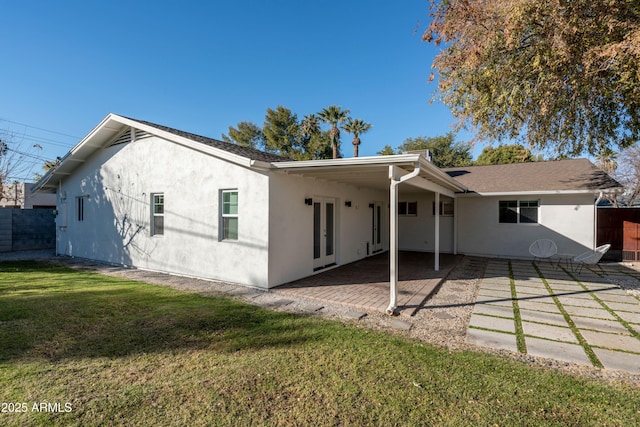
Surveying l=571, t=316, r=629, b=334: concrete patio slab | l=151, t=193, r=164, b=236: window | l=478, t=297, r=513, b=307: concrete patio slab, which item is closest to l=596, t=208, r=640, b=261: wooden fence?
l=478, t=297, r=513, b=307: concrete patio slab

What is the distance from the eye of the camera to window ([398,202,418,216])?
1409 centimetres

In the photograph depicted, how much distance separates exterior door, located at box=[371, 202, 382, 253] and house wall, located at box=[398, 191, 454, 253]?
1.68 m

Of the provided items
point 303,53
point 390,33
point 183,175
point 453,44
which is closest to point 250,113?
point 303,53

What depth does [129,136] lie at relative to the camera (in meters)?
9.45

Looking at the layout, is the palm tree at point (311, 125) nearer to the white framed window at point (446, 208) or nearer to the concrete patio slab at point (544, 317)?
the white framed window at point (446, 208)

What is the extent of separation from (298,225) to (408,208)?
8.14m

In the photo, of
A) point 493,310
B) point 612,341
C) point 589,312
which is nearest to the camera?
point 612,341

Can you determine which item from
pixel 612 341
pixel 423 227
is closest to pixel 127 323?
pixel 612 341

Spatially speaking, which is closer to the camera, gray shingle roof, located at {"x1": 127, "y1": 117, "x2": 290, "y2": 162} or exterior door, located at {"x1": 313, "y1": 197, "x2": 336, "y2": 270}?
gray shingle roof, located at {"x1": 127, "y1": 117, "x2": 290, "y2": 162}

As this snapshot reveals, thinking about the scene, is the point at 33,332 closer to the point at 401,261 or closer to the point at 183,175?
the point at 183,175

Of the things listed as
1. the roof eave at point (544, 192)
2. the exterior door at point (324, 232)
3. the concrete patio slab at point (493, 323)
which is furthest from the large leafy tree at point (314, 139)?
the concrete patio slab at point (493, 323)

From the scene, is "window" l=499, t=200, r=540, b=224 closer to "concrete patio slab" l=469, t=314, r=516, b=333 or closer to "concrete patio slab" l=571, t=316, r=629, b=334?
"concrete patio slab" l=571, t=316, r=629, b=334

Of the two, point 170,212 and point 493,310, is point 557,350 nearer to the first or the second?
point 493,310

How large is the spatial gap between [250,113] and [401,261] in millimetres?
27744
